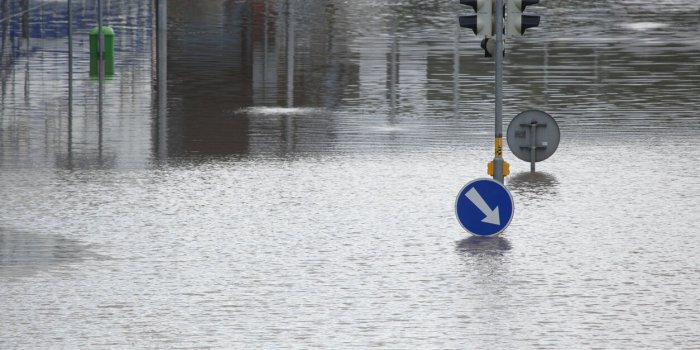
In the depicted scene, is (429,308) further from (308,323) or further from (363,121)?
(363,121)

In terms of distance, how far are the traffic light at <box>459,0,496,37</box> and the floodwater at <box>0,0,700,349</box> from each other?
5.99 ft

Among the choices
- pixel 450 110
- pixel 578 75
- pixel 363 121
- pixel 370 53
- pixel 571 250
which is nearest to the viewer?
pixel 571 250

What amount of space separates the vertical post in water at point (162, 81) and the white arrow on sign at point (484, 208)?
6.20 m

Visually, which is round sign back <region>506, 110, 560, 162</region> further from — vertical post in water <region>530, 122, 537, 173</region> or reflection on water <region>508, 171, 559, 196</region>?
reflection on water <region>508, 171, 559, 196</region>

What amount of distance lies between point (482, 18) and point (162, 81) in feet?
49.5

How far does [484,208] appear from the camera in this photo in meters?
13.2

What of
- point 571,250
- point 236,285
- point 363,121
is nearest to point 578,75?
point 363,121

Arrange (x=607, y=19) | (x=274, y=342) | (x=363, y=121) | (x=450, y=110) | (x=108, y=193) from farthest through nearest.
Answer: (x=607, y=19), (x=450, y=110), (x=363, y=121), (x=108, y=193), (x=274, y=342)

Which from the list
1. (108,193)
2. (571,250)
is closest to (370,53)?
(108,193)

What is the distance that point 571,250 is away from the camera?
12578mm

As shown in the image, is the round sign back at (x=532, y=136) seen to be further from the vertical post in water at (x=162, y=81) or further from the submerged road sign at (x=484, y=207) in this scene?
the vertical post in water at (x=162, y=81)

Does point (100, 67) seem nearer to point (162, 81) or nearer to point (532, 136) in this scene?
point (162, 81)

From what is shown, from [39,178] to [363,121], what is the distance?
6.91 m

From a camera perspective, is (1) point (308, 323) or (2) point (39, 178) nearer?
(1) point (308, 323)
